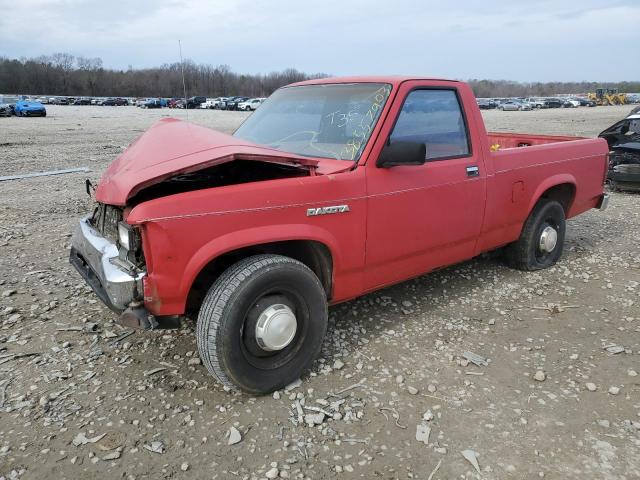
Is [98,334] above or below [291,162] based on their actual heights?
below

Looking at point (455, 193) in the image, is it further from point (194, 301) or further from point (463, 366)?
point (194, 301)

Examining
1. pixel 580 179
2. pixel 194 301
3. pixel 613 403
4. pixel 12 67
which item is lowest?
pixel 613 403

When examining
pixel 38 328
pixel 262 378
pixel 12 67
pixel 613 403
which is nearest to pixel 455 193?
pixel 613 403

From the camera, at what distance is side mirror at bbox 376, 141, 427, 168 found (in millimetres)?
3150

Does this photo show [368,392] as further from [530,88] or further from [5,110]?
[530,88]

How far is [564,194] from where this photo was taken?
5.30 metres

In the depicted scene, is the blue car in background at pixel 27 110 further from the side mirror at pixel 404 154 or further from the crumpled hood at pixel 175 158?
the side mirror at pixel 404 154

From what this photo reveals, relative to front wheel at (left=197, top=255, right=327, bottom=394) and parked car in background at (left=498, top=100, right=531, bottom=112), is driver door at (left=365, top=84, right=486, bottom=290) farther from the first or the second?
parked car in background at (left=498, top=100, right=531, bottom=112)

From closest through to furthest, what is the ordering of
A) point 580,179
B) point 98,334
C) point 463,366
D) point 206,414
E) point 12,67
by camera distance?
point 206,414 → point 463,366 → point 98,334 → point 580,179 → point 12,67

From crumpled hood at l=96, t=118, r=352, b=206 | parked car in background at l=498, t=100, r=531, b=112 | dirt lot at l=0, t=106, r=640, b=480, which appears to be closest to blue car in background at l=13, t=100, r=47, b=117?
dirt lot at l=0, t=106, r=640, b=480

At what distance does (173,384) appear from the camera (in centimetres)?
314

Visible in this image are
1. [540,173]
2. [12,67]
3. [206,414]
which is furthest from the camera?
[12,67]

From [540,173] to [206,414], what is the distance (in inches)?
146

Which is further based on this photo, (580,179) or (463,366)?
(580,179)
